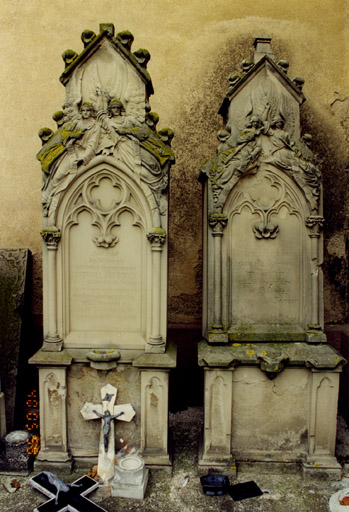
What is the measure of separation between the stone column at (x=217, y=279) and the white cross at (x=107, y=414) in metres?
1.12

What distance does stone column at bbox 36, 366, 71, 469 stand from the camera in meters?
4.05

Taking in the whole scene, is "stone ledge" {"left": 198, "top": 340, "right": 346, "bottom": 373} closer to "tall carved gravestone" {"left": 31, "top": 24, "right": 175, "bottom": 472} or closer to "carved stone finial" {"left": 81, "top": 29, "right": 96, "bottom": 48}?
"tall carved gravestone" {"left": 31, "top": 24, "right": 175, "bottom": 472}

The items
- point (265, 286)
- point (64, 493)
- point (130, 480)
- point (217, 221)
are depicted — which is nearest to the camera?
point (64, 493)

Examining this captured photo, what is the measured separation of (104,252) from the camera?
4152 millimetres

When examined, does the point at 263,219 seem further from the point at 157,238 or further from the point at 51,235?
the point at 51,235

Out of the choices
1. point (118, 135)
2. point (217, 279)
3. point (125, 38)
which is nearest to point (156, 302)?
point (217, 279)

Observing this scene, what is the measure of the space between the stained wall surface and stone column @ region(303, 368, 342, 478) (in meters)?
1.93

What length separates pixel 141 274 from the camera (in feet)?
13.7

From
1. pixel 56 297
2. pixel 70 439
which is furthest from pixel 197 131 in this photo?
pixel 70 439

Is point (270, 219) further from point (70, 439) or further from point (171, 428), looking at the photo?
point (70, 439)

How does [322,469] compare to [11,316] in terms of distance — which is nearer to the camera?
[322,469]

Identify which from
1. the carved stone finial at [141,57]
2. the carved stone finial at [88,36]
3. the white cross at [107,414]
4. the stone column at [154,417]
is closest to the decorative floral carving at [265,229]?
the stone column at [154,417]

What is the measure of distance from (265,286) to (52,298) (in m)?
2.24

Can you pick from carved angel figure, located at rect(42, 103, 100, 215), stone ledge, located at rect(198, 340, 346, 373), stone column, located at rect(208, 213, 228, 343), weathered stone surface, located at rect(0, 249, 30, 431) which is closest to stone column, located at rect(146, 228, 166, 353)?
stone ledge, located at rect(198, 340, 346, 373)
